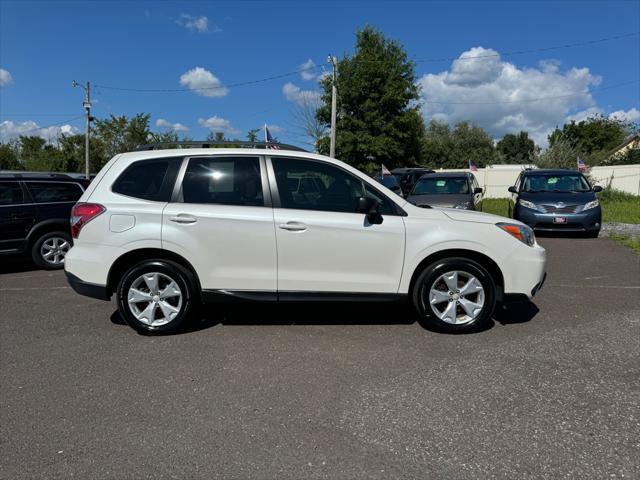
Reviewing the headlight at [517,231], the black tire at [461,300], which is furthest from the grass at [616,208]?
the black tire at [461,300]

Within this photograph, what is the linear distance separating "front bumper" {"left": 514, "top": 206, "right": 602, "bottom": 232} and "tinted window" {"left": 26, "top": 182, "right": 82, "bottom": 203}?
977cm

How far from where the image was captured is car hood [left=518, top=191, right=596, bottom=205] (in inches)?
451

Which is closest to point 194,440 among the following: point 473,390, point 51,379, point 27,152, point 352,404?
point 352,404

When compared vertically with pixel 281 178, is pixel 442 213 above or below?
below

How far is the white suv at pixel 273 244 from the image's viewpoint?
4645 millimetres

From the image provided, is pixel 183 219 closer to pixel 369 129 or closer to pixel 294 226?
pixel 294 226

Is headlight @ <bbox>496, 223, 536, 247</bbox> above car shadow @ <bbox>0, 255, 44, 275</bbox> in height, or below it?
above

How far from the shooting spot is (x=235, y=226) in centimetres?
463

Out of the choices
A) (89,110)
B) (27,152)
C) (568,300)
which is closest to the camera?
(568,300)

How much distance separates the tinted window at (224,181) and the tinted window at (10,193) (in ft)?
16.5

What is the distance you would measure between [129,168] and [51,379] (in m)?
2.09

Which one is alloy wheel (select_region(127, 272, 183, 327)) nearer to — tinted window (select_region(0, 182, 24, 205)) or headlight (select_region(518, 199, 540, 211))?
tinted window (select_region(0, 182, 24, 205))

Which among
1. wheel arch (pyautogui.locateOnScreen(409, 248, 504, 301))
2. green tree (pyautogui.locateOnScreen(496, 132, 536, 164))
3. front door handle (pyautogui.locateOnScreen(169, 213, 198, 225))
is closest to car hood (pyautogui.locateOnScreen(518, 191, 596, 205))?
wheel arch (pyautogui.locateOnScreen(409, 248, 504, 301))

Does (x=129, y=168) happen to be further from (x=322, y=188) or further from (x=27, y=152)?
(x=27, y=152)
